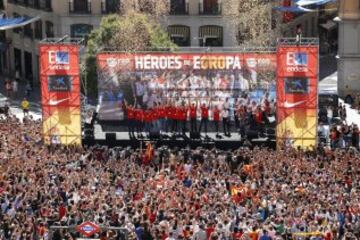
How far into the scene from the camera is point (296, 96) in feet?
137

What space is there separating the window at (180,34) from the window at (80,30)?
5016 millimetres

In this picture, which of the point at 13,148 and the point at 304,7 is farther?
the point at 304,7

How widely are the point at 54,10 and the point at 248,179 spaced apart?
30397 millimetres

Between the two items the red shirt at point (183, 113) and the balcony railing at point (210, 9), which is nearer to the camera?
the red shirt at point (183, 113)

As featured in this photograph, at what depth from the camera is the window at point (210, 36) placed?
6119 centimetres

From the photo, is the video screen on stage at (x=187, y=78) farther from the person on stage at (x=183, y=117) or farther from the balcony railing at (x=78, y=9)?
the balcony railing at (x=78, y=9)

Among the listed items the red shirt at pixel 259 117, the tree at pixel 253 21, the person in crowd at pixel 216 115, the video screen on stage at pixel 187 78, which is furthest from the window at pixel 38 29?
the red shirt at pixel 259 117

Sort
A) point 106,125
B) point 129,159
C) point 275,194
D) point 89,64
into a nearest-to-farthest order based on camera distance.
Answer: point 275,194
point 129,159
point 106,125
point 89,64

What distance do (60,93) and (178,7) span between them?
1959 cm

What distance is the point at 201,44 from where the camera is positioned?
61.6 meters

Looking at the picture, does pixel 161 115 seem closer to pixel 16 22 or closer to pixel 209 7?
pixel 209 7

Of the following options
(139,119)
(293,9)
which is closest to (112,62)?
(139,119)

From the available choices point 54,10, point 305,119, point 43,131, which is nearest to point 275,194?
point 305,119

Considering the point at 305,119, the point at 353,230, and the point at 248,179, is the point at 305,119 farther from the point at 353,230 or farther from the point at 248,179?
the point at 353,230
